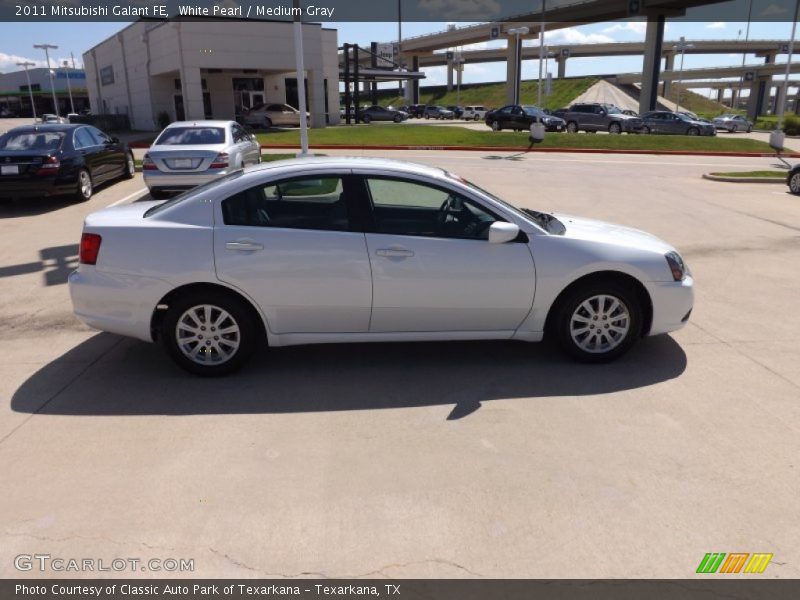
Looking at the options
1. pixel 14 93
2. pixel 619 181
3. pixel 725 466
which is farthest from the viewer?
pixel 14 93

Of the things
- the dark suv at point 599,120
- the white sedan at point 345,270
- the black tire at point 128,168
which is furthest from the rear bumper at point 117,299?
the dark suv at point 599,120

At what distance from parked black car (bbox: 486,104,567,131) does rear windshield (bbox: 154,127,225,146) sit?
86.2 ft

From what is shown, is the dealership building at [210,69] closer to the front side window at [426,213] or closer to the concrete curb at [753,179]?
the concrete curb at [753,179]

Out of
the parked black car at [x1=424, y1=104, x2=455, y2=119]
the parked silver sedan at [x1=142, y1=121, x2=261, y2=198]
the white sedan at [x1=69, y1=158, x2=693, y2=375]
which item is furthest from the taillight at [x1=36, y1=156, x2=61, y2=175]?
the parked black car at [x1=424, y1=104, x2=455, y2=119]

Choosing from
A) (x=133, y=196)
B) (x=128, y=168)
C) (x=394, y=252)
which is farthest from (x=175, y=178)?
(x=394, y=252)

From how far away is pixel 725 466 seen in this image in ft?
11.7

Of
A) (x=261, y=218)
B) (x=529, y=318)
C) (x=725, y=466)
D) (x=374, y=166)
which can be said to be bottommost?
(x=725, y=466)

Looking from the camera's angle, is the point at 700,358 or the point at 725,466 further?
the point at 700,358

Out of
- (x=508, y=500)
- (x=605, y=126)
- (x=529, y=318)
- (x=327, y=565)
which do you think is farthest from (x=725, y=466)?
(x=605, y=126)

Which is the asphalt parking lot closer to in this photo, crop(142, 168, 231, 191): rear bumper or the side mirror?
the side mirror

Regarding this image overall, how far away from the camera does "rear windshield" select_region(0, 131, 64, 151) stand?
12008 millimetres

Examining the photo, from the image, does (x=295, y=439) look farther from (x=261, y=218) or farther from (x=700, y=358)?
(x=700, y=358)

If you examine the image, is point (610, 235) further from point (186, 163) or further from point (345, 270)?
point (186, 163)

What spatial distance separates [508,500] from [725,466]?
134 cm
